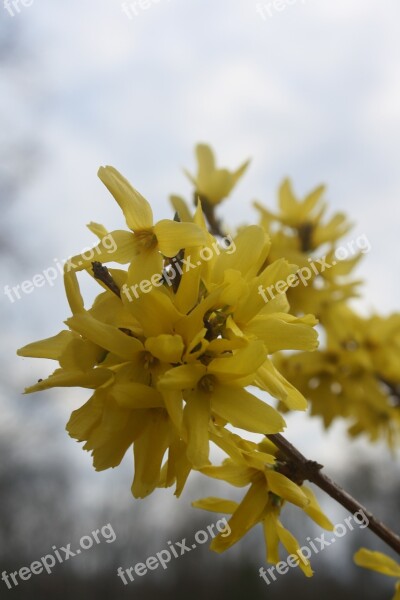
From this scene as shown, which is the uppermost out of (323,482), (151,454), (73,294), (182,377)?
(73,294)

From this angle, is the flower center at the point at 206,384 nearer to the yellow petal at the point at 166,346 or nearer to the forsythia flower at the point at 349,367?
the yellow petal at the point at 166,346

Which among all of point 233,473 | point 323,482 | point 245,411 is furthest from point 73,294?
point 323,482

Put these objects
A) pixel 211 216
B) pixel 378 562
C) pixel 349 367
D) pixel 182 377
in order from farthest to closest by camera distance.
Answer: pixel 349 367 < pixel 211 216 < pixel 378 562 < pixel 182 377

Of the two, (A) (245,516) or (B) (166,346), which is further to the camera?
(A) (245,516)

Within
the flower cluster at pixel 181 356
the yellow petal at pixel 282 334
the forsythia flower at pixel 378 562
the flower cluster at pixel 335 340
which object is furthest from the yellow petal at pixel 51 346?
the flower cluster at pixel 335 340

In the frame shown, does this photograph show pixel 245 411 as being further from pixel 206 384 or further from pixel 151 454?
pixel 151 454

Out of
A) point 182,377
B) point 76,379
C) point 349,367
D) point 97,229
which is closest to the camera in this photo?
point 182,377

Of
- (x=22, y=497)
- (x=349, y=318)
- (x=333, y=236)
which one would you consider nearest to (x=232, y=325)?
(x=333, y=236)
